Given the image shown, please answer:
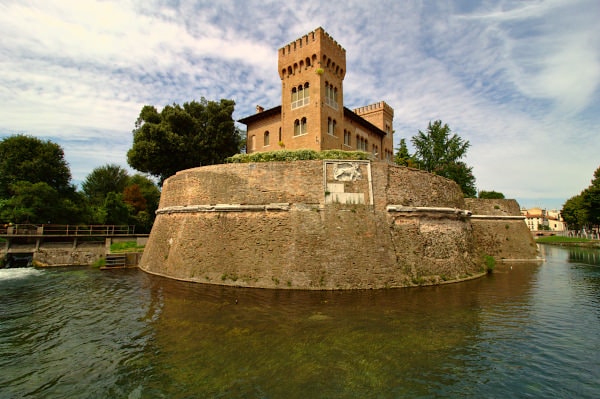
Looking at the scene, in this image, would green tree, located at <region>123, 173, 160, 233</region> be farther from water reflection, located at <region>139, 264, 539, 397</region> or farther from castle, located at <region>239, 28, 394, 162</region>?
water reflection, located at <region>139, 264, 539, 397</region>

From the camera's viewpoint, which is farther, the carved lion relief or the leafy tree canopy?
the leafy tree canopy

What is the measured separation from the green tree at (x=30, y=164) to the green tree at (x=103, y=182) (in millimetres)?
11232

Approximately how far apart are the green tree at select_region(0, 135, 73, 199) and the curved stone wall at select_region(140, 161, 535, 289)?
24.8m

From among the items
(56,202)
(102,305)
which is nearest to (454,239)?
(102,305)

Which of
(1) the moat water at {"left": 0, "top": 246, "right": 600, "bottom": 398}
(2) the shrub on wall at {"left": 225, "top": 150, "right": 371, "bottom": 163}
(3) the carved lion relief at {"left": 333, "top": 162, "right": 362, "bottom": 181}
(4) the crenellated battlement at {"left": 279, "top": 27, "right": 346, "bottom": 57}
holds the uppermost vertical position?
(4) the crenellated battlement at {"left": 279, "top": 27, "right": 346, "bottom": 57}

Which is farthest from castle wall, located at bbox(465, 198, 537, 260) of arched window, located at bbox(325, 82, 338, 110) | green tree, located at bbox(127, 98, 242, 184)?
green tree, located at bbox(127, 98, 242, 184)

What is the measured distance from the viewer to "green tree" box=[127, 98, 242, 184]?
2948cm

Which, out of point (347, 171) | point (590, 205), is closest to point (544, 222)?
point (590, 205)

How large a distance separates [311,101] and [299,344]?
1956 cm

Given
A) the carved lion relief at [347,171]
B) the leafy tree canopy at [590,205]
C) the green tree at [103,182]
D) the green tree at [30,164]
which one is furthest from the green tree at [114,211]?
the leafy tree canopy at [590,205]

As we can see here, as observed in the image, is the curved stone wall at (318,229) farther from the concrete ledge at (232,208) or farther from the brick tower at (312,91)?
the brick tower at (312,91)

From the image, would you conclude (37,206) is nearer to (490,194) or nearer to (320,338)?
(320,338)

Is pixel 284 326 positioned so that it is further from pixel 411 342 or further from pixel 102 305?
pixel 102 305

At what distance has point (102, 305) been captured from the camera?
38.3 ft
